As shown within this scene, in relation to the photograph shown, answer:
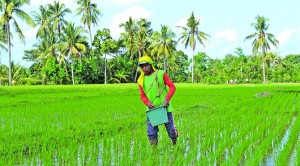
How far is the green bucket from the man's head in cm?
42

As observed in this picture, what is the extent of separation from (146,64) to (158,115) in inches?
22.7

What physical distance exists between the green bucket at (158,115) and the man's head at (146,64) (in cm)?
42

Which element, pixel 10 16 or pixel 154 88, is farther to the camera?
pixel 10 16

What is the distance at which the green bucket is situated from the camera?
417cm

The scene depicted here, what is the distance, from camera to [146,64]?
4.12 meters

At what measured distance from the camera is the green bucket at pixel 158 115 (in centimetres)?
417

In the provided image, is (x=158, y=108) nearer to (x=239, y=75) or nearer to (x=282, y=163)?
(x=282, y=163)

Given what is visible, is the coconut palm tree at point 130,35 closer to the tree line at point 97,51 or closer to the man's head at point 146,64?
the tree line at point 97,51

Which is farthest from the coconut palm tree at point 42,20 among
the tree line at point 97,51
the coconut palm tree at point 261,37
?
the coconut palm tree at point 261,37

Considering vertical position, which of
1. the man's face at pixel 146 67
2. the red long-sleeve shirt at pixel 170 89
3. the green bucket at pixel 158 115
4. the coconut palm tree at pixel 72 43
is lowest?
the green bucket at pixel 158 115

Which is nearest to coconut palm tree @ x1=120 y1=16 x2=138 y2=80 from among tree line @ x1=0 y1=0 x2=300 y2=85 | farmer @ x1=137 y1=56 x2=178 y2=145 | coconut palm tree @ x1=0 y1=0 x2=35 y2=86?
tree line @ x1=0 y1=0 x2=300 y2=85

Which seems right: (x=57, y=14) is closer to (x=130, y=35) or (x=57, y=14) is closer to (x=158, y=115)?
(x=130, y=35)

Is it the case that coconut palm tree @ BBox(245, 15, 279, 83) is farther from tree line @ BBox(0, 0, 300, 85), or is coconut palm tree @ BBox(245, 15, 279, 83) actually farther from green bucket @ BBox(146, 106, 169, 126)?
green bucket @ BBox(146, 106, 169, 126)

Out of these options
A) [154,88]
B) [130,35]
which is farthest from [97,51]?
[154,88]
